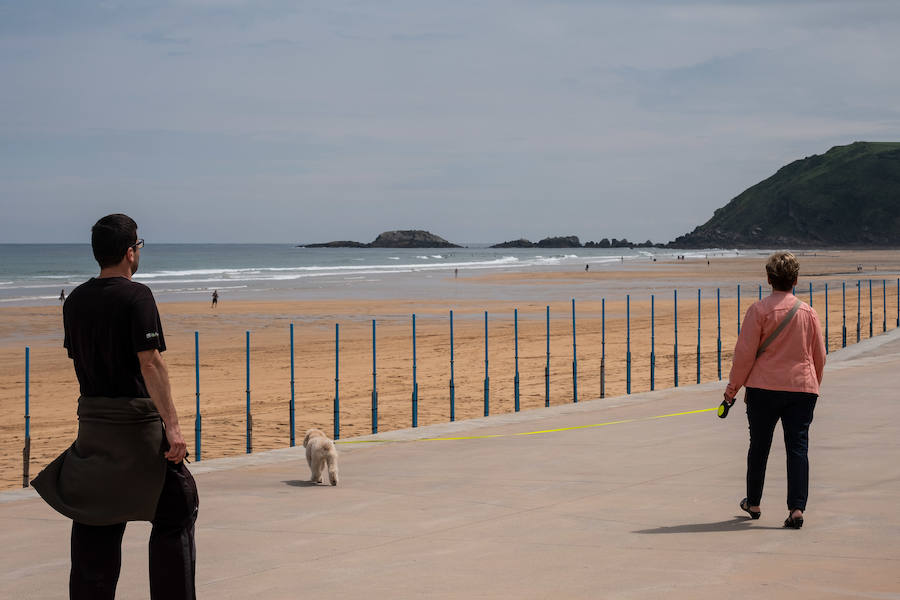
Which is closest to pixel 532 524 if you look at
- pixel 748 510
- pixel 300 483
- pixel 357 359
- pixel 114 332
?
pixel 748 510

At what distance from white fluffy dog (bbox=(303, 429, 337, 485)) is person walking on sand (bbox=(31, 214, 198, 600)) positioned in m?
4.59

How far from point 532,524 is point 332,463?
235 cm

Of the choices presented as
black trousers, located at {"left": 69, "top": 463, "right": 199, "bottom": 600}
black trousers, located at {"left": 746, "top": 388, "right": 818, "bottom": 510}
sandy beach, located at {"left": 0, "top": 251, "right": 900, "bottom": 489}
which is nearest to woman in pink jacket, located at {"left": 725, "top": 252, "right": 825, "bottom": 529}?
black trousers, located at {"left": 746, "top": 388, "right": 818, "bottom": 510}

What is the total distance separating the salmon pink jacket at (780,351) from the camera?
25.0 ft

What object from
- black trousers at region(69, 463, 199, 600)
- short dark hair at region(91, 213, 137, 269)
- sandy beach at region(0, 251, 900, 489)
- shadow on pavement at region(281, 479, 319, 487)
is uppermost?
short dark hair at region(91, 213, 137, 269)

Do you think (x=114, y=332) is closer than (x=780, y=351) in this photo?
Yes

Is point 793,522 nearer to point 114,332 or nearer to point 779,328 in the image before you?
point 779,328

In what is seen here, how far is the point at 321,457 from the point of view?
970cm

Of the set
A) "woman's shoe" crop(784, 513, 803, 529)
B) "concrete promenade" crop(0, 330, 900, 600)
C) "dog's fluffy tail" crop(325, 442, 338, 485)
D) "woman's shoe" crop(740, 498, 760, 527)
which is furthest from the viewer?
"dog's fluffy tail" crop(325, 442, 338, 485)

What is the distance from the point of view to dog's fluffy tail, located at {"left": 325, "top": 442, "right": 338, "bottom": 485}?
31.6ft

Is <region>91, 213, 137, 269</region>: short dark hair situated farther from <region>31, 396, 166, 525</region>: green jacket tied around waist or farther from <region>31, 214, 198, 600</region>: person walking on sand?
<region>31, 396, 166, 525</region>: green jacket tied around waist

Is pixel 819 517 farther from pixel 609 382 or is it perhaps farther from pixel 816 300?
pixel 816 300

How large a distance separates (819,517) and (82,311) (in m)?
5.27

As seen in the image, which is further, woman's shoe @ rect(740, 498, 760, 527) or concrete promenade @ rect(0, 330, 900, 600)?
woman's shoe @ rect(740, 498, 760, 527)
